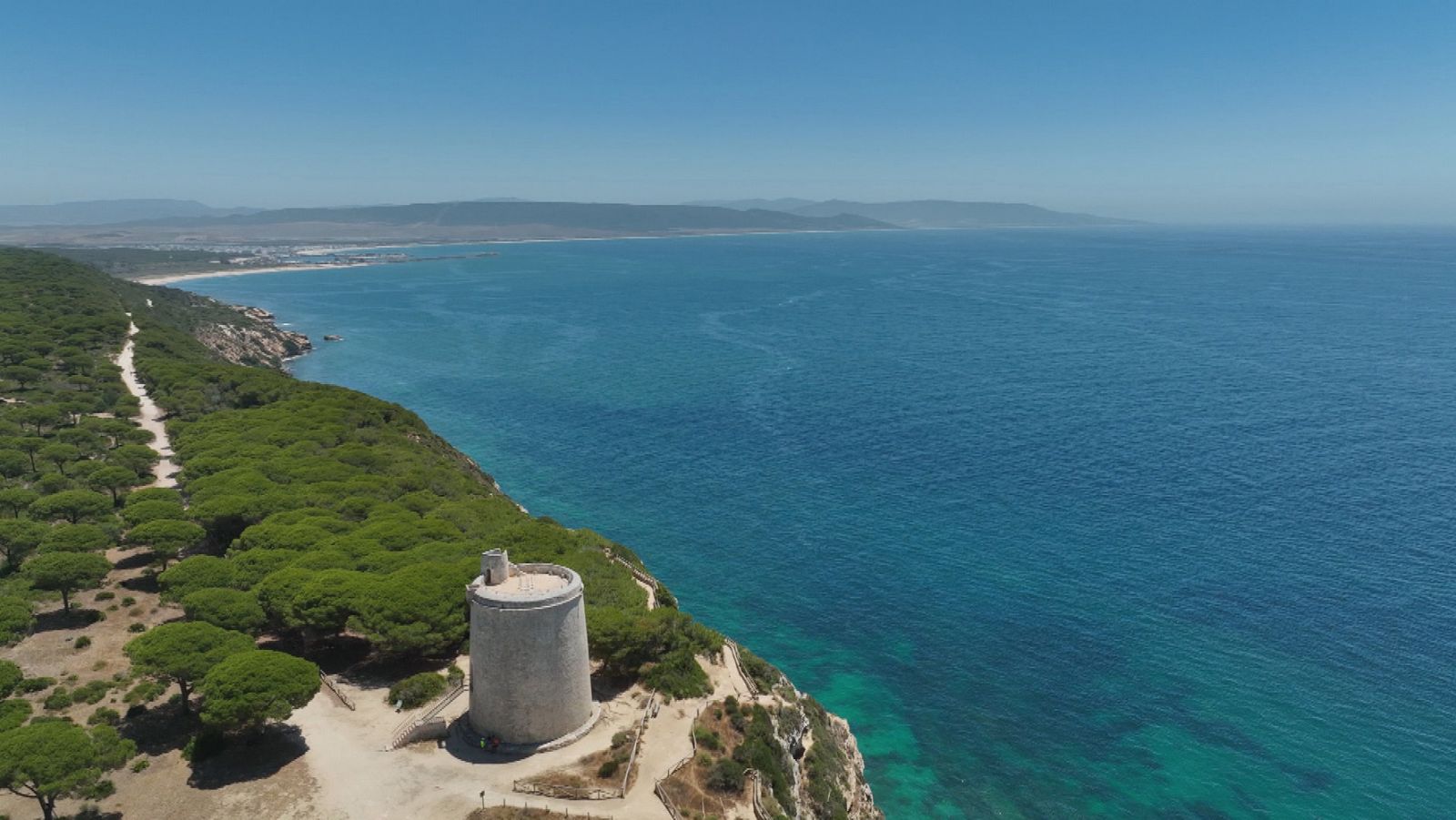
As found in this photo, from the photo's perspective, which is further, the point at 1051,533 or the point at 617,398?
the point at 617,398

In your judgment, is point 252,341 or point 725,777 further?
point 252,341

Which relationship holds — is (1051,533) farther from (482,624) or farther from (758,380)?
(758,380)

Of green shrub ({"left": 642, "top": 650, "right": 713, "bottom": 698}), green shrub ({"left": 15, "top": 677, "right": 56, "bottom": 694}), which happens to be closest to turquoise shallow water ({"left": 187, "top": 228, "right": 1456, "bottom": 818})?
green shrub ({"left": 642, "top": 650, "right": 713, "bottom": 698})

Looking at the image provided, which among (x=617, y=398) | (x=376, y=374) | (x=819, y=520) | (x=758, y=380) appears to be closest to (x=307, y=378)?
(x=376, y=374)

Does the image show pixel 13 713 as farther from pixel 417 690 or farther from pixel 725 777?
pixel 725 777

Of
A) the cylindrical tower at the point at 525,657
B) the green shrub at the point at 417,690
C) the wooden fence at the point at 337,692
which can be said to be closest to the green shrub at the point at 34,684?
the wooden fence at the point at 337,692

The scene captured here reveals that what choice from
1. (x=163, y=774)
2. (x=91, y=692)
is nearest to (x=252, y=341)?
(x=91, y=692)

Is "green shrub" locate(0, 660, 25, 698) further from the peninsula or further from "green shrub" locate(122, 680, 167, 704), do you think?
"green shrub" locate(122, 680, 167, 704)
